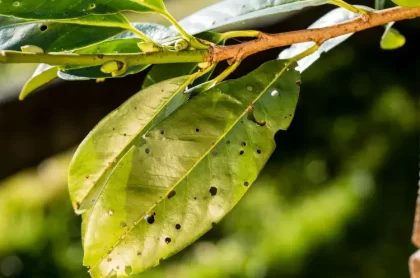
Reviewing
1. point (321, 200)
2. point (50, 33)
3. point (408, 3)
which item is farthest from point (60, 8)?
point (321, 200)

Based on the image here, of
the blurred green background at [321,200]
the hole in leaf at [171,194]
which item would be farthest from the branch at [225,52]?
the blurred green background at [321,200]

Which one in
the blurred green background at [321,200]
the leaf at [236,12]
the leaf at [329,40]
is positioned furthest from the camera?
the blurred green background at [321,200]

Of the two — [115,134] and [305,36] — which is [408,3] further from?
[115,134]

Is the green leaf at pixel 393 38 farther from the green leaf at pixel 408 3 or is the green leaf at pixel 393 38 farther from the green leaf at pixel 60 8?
the green leaf at pixel 60 8

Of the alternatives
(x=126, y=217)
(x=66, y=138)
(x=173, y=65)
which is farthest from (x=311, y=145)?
(x=126, y=217)

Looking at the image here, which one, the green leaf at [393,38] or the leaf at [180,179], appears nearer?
the leaf at [180,179]

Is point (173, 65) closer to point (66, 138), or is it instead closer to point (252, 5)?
point (252, 5)
